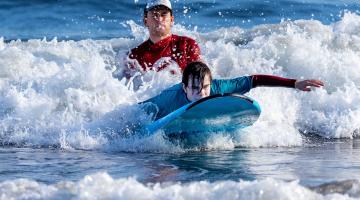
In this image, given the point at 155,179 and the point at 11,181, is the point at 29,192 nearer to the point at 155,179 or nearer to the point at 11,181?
the point at 11,181

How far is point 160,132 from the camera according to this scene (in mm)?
8242

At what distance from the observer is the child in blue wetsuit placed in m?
7.82

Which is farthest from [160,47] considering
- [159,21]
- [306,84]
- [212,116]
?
[306,84]

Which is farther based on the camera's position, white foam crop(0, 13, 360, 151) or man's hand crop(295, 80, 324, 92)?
white foam crop(0, 13, 360, 151)

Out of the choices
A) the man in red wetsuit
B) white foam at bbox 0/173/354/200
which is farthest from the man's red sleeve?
white foam at bbox 0/173/354/200

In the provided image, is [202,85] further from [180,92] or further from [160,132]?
[160,132]

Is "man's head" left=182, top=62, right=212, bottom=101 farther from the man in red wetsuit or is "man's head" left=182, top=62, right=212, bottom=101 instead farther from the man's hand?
the man in red wetsuit

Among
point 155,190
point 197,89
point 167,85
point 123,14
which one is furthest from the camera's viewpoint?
point 123,14

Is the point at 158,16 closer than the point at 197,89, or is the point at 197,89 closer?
the point at 197,89

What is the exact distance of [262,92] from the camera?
10.2 metres

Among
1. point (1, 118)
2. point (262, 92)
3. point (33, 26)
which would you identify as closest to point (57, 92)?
point (1, 118)

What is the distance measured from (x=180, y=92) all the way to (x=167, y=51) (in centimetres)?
143

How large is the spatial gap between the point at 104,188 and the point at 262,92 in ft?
15.1

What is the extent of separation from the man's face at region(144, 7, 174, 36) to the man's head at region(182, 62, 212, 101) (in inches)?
63.7
